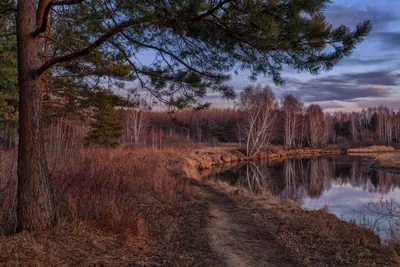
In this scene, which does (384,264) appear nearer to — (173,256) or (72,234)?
(173,256)

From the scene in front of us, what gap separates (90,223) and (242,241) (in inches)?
105

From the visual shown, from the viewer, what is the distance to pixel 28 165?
4.19m

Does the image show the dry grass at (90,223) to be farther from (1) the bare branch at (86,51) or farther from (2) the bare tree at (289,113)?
(2) the bare tree at (289,113)

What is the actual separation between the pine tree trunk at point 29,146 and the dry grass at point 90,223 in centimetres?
25

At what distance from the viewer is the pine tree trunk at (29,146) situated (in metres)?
4.19

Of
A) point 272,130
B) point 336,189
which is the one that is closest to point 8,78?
point 336,189

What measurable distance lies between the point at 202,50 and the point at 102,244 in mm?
3712

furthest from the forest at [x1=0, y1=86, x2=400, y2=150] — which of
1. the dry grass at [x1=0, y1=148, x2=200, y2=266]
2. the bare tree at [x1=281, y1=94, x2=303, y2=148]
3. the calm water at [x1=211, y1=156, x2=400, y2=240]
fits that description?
the calm water at [x1=211, y1=156, x2=400, y2=240]

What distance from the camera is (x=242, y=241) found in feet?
17.8

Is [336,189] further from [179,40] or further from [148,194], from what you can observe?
[179,40]

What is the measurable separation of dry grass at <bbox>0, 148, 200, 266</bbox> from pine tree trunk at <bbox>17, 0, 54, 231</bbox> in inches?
10.0

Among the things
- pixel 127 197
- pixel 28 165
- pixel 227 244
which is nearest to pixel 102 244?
pixel 28 165

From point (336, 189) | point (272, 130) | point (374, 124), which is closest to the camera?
point (336, 189)

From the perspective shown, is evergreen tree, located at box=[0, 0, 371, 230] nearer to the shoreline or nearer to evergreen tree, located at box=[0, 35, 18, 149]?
the shoreline
